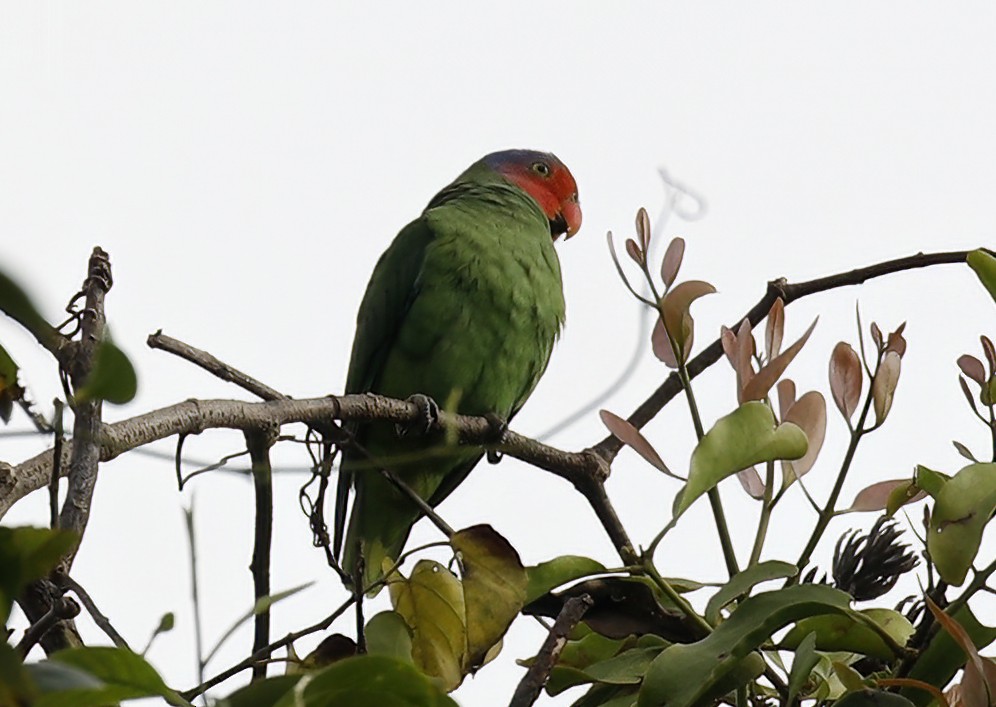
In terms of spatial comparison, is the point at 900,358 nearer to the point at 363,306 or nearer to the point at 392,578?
the point at 392,578

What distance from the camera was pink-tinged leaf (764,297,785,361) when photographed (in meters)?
1.18

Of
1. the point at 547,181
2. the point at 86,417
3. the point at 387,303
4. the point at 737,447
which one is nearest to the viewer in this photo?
the point at 86,417

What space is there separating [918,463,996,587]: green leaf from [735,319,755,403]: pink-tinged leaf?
0.23 meters

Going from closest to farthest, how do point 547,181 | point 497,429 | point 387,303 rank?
point 497,429, point 387,303, point 547,181

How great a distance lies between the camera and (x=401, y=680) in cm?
→ 62

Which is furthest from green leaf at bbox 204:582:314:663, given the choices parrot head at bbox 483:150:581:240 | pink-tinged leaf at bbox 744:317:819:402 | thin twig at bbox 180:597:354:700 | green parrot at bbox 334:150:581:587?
parrot head at bbox 483:150:581:240

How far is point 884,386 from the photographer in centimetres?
107

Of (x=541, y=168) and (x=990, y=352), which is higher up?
(x=541, y=168)

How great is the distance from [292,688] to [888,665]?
0.65 metres

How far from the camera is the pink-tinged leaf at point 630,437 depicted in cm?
114

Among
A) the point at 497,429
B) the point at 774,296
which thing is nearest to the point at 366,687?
the point at 774,296

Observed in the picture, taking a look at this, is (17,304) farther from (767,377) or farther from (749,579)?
(767,377)

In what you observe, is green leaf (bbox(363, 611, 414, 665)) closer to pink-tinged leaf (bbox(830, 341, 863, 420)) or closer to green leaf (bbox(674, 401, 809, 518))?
green leaf (bbox(674, 401, 809, 518))

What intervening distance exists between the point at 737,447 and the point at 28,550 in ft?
2.07
